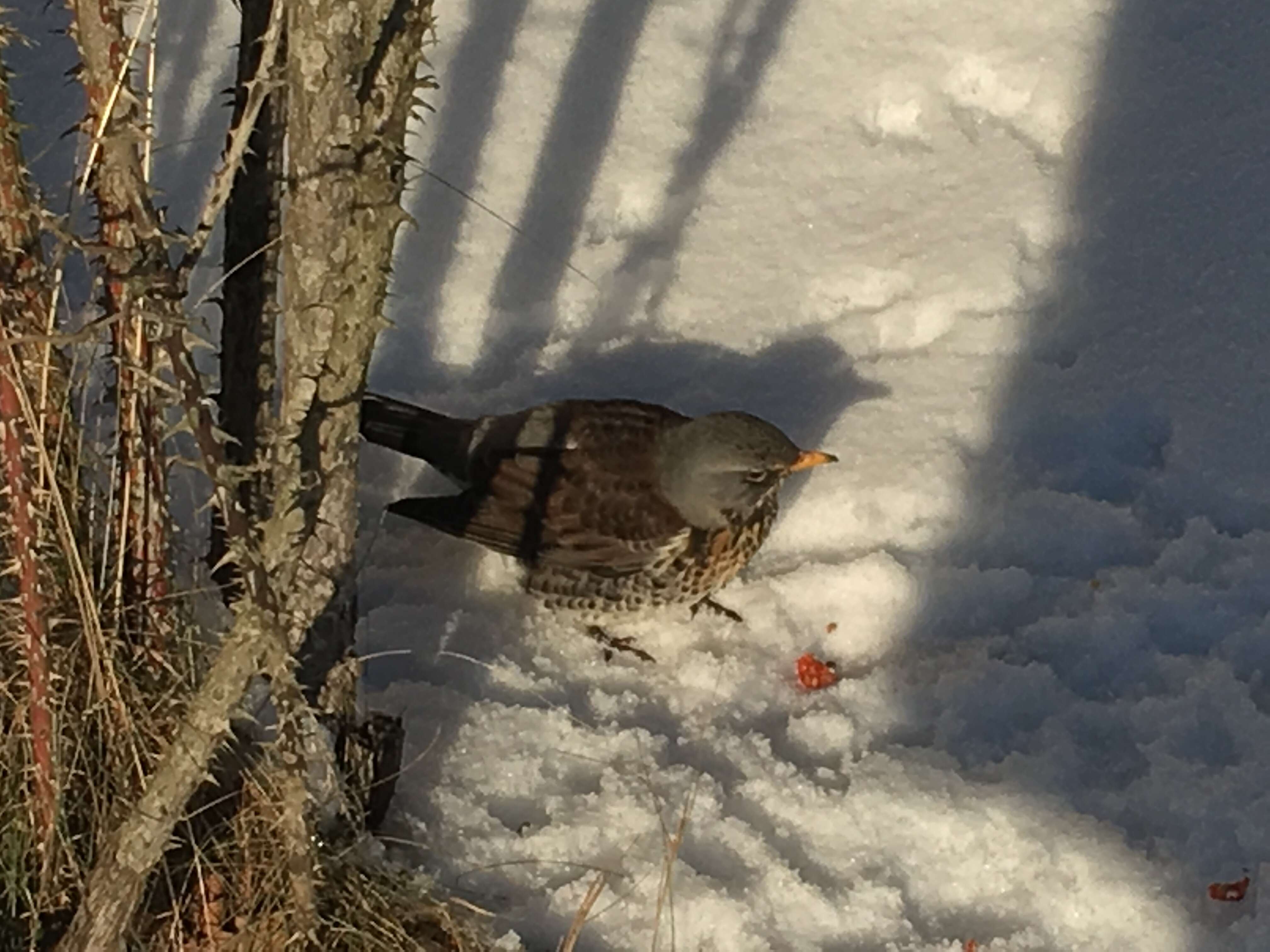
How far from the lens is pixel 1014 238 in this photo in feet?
15.0

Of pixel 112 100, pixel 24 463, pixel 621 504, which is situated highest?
pixel 112 100

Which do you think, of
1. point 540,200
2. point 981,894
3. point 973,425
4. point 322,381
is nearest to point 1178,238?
point 973,425

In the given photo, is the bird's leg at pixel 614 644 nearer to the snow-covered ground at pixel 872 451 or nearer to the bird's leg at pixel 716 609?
the snow-covered ground at pixel 872 451

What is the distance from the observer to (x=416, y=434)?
3.94 m

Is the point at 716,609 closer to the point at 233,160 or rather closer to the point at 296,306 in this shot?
the point at 296,306

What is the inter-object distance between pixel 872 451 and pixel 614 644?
907 millimetres

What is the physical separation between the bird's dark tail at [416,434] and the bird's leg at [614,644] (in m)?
0.52

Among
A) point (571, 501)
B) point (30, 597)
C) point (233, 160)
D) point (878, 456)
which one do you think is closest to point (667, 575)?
point (571, 501)

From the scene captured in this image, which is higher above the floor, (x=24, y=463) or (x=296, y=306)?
(x=296, y=306)

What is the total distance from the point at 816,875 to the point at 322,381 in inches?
56.5

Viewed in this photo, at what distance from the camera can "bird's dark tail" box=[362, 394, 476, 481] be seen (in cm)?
393

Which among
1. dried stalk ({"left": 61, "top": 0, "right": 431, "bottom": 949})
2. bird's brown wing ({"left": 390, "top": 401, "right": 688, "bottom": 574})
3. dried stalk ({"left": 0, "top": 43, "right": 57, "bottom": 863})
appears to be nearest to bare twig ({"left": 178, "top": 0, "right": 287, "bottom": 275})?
dried stalk ({"left": 61, "top": 0, "right": 431, "bottom": 949})

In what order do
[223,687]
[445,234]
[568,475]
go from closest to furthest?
1. [223,687]
2. [568,475]
3. [445,234]

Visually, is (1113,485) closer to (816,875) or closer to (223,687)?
(816,875)
